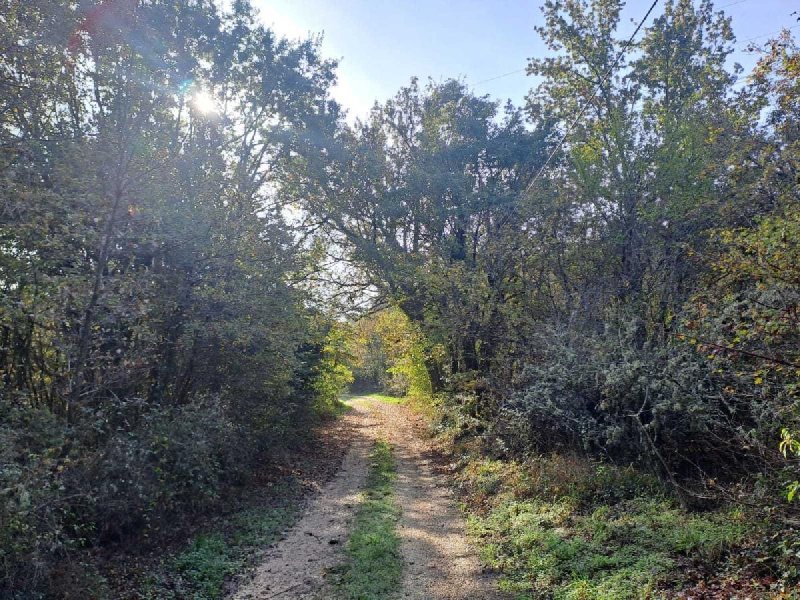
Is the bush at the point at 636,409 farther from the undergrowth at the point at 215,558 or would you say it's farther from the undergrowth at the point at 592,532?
the undergrowth at the point at 215,558

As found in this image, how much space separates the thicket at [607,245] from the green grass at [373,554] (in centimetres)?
353

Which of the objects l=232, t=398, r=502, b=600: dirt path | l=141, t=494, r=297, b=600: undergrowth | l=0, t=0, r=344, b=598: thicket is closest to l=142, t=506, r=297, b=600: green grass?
l=141, t=494, r=297, b=600: undergrowth

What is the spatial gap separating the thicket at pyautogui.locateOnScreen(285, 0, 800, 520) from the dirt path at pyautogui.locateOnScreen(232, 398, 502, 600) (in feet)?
8.94

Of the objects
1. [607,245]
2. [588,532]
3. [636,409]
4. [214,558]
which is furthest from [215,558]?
[607,245]

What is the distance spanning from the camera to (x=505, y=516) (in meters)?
9.52

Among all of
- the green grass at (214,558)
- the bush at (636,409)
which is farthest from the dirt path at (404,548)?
the bush at (636,409)

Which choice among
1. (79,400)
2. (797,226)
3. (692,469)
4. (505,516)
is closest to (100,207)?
(79,400)

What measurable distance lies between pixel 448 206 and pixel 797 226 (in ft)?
44.0

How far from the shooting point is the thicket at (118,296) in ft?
22.2

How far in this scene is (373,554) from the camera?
26.8 feet

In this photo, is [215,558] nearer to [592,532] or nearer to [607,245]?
[592,532]

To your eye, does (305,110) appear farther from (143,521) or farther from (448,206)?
(143,521)

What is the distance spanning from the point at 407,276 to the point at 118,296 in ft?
40.5

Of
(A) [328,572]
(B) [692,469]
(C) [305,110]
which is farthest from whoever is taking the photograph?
(C) [305,110]
